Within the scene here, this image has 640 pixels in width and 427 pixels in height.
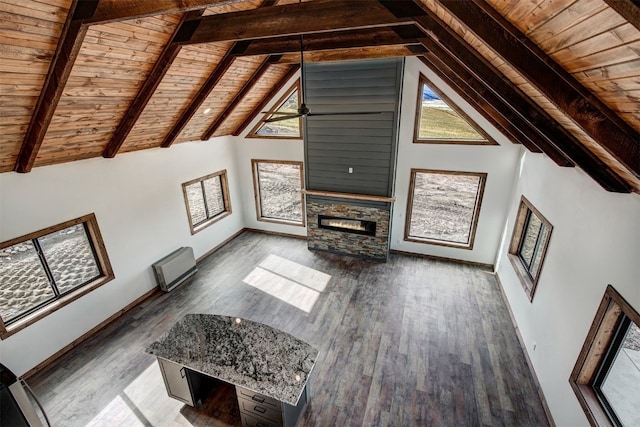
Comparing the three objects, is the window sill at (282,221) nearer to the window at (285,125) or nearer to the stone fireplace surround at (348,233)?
the stone fireplace surround at (348,233)

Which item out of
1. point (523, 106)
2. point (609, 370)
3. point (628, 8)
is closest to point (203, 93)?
point (523, 106)

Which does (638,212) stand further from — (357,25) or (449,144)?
(449,144)

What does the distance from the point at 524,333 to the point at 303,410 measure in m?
3.43

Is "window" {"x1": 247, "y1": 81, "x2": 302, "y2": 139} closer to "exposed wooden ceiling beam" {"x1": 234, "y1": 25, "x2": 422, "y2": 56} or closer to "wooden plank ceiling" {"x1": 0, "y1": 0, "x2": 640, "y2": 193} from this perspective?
"wooden plank ceiling" {"x1": 0, "y1": 0, "x2": 640, "y2": 193}

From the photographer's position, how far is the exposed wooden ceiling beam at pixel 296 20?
9.11 feet

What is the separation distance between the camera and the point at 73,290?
4.52 m

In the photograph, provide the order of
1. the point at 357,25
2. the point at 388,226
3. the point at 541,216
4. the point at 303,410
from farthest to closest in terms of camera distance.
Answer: the point at 388,226, the point at 541,216, the point at 303,410, the point at 357,25

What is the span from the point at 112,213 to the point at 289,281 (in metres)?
3.36

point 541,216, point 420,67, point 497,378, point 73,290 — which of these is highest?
point 420,67

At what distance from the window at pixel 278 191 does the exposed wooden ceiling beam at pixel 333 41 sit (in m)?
3.21

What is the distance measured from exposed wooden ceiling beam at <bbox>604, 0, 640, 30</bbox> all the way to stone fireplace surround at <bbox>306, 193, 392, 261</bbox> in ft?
17.3

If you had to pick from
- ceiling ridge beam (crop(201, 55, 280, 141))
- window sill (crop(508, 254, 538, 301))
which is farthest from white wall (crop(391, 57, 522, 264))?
ceiling ridge beam (crop(201, 55, 280, 141))

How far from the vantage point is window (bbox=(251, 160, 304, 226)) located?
757 cm

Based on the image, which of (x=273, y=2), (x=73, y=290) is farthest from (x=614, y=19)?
(x=73, y=290)
